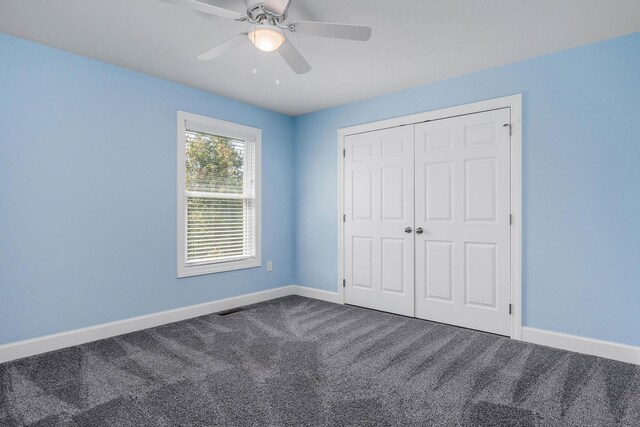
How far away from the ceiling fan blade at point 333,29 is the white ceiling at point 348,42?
0.24 m

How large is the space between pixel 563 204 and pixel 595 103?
83 cm

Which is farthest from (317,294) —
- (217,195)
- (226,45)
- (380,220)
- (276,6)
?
(276,6)

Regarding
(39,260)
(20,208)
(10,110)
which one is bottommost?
(39,260)

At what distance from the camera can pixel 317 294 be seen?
4707 millimetres

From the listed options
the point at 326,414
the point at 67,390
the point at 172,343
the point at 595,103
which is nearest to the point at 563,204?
the point at 595,103

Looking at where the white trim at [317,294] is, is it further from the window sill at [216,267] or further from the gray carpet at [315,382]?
the gray carpet at [315,382]

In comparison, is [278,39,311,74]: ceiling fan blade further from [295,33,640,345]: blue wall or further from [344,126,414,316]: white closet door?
[295,33,640,345]: blue wall

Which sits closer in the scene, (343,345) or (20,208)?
(20,208)

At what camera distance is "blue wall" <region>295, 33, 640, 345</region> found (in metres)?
2.69

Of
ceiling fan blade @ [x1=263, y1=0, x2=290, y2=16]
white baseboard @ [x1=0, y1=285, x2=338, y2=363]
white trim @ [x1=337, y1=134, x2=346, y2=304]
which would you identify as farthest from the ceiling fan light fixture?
white baseboard @ [x1=0, y1=285, x2=338, y2=363]

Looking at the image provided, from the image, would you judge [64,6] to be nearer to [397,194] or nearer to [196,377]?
[196,377]

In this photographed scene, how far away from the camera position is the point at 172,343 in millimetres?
3062

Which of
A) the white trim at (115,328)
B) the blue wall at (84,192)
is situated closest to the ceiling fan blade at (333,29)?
the blue wall at (84,192)

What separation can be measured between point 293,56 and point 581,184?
2.50 meters
